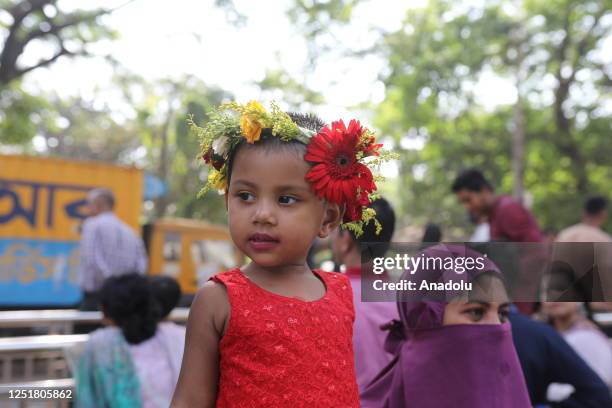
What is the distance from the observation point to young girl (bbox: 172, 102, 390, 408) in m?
1.45

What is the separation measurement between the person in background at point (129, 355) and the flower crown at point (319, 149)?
1819mm

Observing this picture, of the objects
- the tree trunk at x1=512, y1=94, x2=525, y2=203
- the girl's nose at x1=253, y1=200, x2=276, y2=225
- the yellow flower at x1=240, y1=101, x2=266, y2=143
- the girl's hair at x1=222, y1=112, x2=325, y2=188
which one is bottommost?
the girl's nose at x1=253, y1=200, x2=276, y2=225

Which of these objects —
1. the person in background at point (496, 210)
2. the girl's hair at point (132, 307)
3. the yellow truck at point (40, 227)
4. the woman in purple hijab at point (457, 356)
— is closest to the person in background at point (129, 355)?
the girl's hair at point (132, 307)

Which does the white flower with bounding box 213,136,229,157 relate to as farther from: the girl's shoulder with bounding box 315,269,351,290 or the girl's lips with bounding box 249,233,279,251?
the girl's shoulder with bounding box 315,269,351,290

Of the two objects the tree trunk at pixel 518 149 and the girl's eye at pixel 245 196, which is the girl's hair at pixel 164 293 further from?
the tree trunk at pixel 518 149

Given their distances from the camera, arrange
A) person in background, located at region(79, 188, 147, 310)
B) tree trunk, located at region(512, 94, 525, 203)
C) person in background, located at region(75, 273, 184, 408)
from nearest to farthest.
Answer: person in background, located at region(75, 273, 184, 408) → person in background, located at region(79, 188, 147, 310) → tree trunk, located at region(512, 94, 525, 203)

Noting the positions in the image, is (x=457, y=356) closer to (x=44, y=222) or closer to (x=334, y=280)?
(x=334, y=280)

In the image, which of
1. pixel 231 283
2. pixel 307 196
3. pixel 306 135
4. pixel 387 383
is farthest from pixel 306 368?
pixel 387 383

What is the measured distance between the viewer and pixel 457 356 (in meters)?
1.93

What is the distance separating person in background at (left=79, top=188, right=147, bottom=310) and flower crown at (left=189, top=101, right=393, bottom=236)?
→ 16.7 ft

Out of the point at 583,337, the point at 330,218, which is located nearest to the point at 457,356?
the point at 330,218

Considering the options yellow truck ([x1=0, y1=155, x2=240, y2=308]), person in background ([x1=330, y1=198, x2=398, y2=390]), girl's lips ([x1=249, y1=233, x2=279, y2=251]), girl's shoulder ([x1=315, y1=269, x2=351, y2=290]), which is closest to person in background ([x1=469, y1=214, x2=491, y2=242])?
person in background ([x1=330, y1=198, x2=398, y2=390])

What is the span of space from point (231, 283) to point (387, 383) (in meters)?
0.86

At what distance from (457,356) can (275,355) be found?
0.71 m
